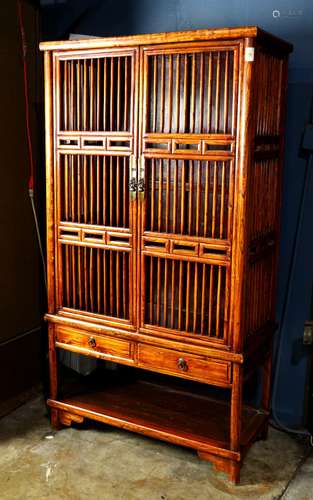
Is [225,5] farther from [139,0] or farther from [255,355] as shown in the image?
[255,355]

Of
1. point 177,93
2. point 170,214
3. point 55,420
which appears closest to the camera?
point 177,93

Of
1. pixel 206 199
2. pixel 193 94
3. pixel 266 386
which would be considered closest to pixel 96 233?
pixel 206 199

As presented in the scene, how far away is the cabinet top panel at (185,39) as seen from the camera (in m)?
2.42

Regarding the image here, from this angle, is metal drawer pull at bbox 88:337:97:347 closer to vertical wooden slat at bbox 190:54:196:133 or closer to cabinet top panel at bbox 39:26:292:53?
vertical wooden slat at bbox 190:54:196:133

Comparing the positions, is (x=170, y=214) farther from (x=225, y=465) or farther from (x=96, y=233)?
(x=225, y=465)

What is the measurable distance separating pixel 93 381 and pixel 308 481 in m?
1.30

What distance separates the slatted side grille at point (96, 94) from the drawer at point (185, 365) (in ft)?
3.45

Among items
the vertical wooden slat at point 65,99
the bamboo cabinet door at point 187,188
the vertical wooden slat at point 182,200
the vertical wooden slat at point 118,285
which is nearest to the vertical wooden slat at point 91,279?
the vertical wooden slat at point 118,285

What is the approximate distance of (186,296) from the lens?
2762 millimetres

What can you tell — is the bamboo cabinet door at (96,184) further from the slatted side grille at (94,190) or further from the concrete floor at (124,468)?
the concrete floor at (124,468)

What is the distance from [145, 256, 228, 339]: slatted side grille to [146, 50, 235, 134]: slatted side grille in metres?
0.61

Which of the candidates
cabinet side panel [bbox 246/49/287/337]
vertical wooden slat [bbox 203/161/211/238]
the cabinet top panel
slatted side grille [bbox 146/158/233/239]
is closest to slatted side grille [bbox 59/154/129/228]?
slatted side grille [bbox 146/158/233/239]

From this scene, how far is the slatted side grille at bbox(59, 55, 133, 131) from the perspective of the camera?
109 inches

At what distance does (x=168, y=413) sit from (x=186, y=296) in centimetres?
70
